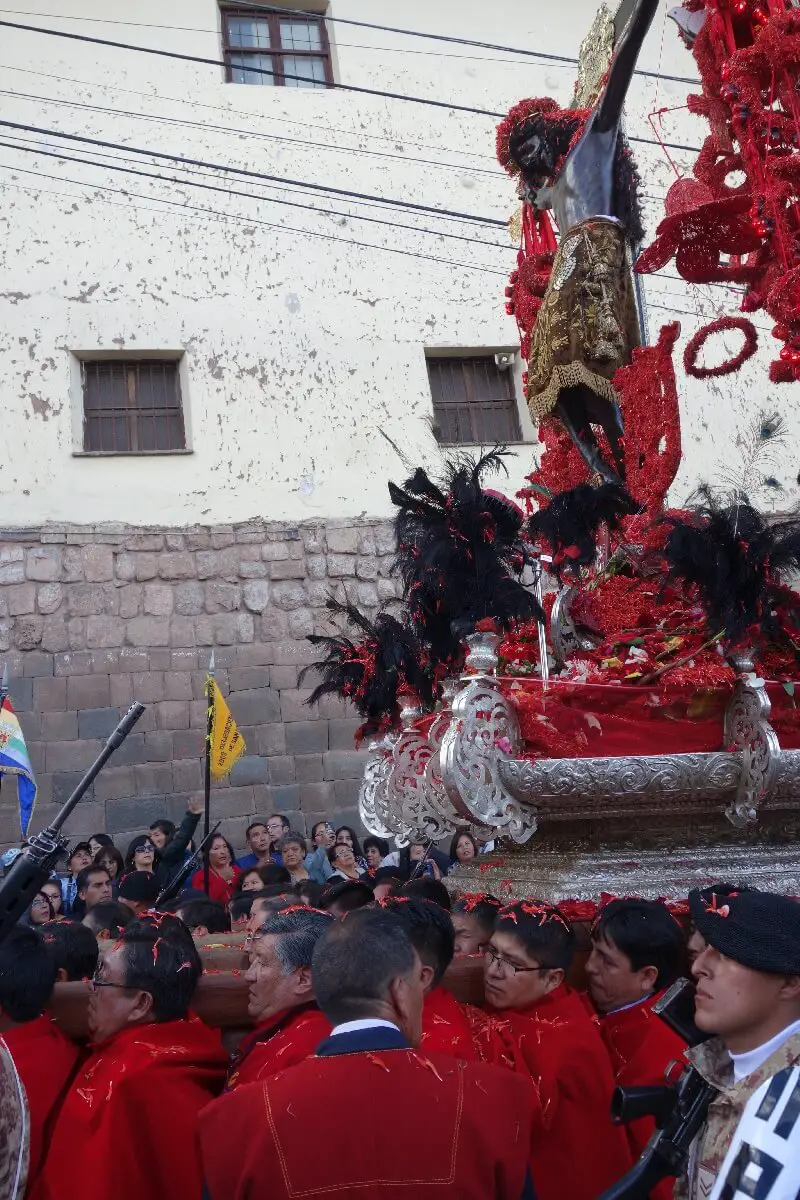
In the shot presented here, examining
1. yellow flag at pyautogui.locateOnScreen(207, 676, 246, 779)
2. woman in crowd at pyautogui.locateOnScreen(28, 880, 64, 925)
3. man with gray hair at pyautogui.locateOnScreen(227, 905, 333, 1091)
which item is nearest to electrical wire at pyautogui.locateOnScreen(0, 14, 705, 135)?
yellow flag at pyautogui.locateOnScreen(207, 676, 246, 779)

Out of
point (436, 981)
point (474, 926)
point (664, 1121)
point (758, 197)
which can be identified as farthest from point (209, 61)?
point (664, 1121)

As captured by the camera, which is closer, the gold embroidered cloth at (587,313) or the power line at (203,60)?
the gold embroidered cloth at (587,313)

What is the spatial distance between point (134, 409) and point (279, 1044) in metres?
8.88

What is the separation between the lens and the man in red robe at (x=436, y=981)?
2.58m

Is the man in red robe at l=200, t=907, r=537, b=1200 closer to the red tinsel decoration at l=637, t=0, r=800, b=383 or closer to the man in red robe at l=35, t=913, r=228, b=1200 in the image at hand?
the man in red robe at l=35, t=913, r=228, b=1200

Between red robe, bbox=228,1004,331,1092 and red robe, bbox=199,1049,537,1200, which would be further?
red robe, bbox=228,1004,331,1092

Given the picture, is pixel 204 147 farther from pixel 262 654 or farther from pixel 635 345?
pixel 635 345

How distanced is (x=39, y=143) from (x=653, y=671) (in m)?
9.51

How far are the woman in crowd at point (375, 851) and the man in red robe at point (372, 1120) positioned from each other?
5650 mm

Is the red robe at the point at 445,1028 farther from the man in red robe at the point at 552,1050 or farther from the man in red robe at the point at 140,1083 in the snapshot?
the man in red robe at the point at 140,1083

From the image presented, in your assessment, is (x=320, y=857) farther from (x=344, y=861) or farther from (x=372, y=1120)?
(x=372, y=1120)

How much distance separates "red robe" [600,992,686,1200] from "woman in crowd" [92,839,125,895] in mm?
4400

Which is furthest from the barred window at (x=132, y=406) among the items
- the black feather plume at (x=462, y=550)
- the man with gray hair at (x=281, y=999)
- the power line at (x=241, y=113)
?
the man with gray hair at (x=281, y=999)

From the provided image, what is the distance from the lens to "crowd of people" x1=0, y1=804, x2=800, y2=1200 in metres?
1.80
